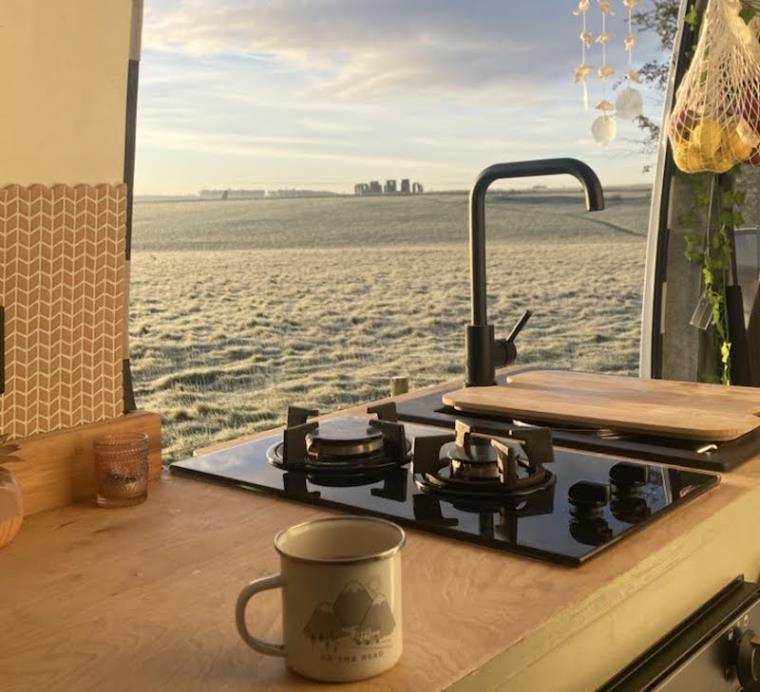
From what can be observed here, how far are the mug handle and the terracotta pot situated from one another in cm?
37

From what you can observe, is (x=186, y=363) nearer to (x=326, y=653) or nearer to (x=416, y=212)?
(x=416, y=212)

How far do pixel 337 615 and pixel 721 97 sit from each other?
2.38 meters

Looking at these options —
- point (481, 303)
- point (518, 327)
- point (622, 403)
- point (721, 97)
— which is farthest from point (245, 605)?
point (721, 97)

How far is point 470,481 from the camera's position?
1.08 m

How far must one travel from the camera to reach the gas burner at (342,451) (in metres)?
1.18

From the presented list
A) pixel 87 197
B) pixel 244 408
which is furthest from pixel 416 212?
pixel 87 197

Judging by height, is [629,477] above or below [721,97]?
below

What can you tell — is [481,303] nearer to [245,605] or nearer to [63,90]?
[63,90]

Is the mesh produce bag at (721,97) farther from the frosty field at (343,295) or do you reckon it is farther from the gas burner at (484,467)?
the gas burner at (484,467)

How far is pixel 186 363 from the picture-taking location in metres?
3.33

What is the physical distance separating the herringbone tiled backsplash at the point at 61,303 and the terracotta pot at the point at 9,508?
117mm

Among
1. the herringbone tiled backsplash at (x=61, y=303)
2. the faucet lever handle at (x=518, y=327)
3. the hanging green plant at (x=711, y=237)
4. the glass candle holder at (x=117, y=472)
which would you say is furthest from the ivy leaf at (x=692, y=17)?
the glass candle holder at (x=117, y=472)

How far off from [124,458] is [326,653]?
0.50 meters

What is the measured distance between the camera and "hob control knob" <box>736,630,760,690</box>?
3.30 ft
